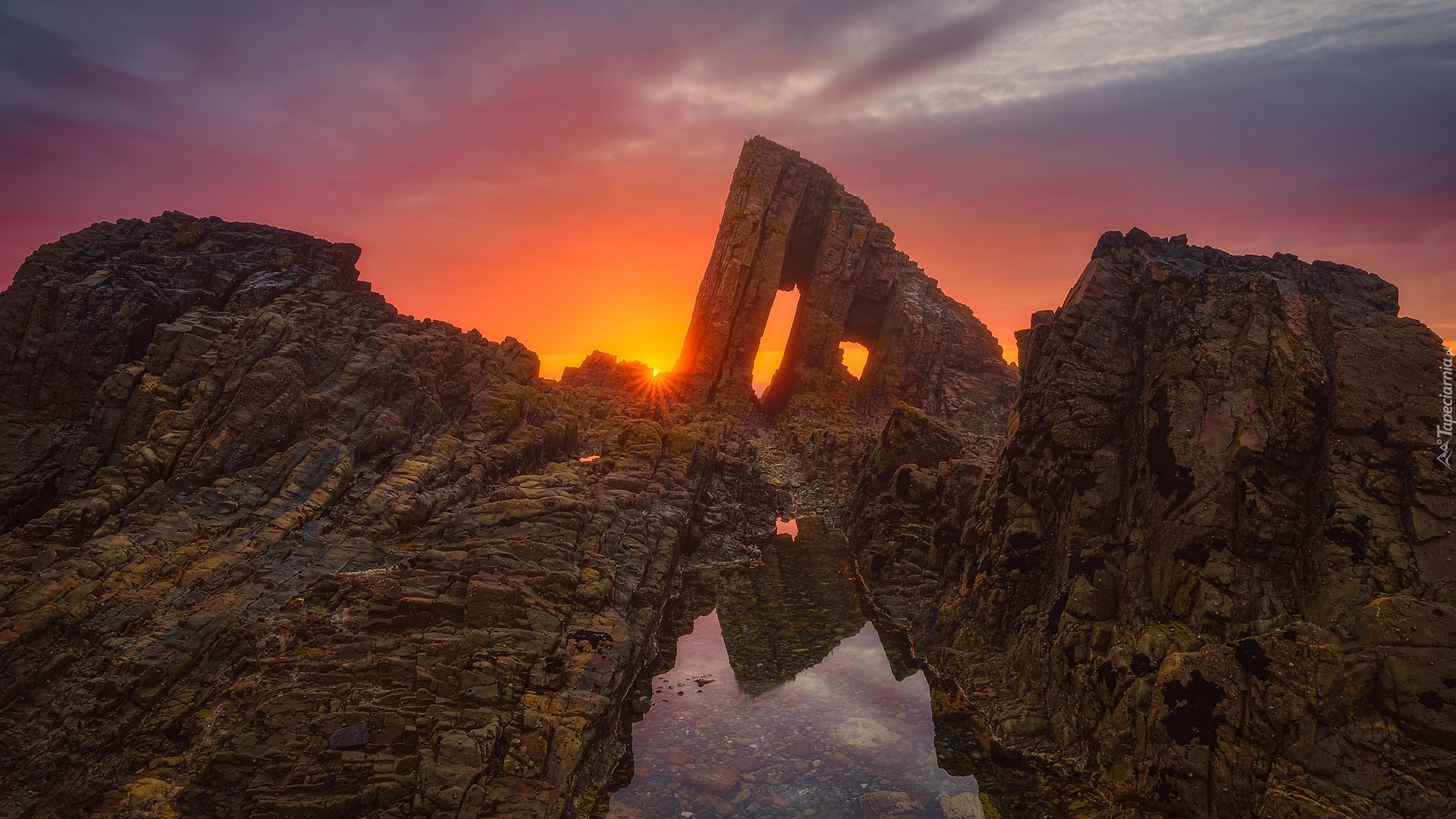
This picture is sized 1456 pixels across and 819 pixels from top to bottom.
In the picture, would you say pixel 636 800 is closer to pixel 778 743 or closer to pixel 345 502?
pixel 778 743

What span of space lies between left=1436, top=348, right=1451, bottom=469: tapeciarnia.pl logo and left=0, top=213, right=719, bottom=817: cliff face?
22.2 m

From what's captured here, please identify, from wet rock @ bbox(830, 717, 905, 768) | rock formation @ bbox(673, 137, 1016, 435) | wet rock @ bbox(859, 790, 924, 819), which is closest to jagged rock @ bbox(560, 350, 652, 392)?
rock formation @ bbox(673, 137, 1016, 435)

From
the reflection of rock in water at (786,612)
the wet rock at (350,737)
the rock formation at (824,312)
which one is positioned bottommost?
the wet rock at (350,737)

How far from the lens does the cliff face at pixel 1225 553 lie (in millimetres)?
13992

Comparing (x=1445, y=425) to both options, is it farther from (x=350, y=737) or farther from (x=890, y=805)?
(x=350, y=737)

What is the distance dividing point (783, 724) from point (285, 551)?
19.4 m

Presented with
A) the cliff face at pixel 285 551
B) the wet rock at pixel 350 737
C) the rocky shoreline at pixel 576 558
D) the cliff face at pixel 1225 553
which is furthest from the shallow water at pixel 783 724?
the wet rock at pixel 350 737

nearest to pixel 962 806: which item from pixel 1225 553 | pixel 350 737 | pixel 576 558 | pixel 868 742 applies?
pixel 868 742

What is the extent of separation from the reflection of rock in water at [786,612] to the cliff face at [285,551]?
422cm

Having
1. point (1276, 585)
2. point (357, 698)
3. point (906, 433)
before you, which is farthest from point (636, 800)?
point (906, 433)

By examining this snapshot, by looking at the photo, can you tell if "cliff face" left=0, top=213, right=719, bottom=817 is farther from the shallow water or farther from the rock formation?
the rock formation

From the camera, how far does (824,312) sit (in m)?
86.3

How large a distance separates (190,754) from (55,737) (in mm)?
3389

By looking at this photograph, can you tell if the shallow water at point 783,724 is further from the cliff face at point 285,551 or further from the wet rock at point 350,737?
the wet rock at point 350,737
